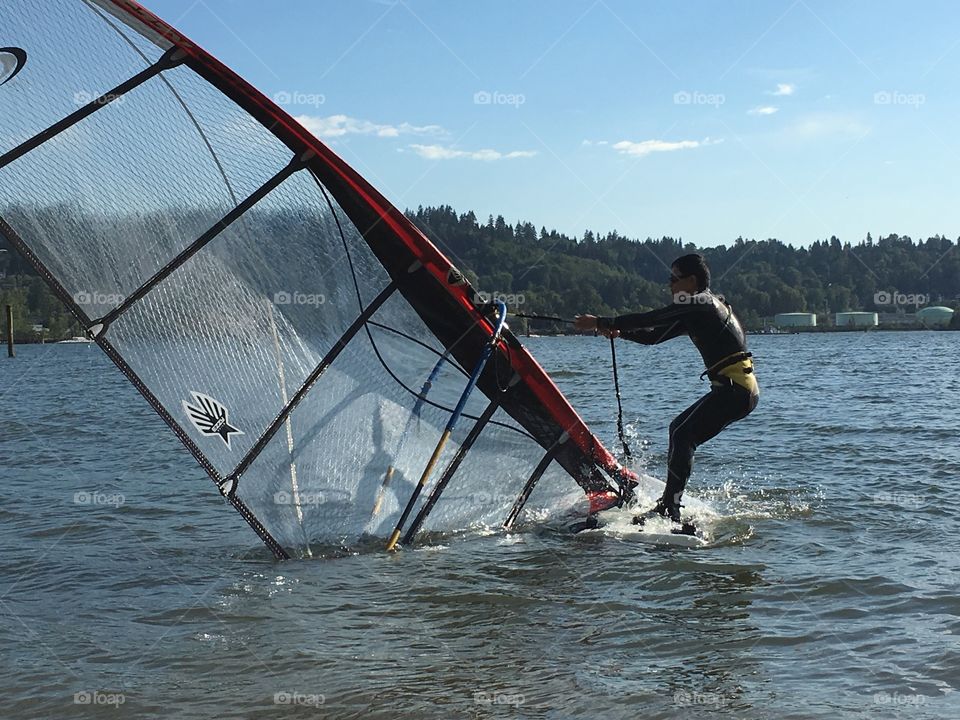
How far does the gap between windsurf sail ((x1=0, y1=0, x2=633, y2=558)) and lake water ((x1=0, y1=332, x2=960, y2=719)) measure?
67 cm

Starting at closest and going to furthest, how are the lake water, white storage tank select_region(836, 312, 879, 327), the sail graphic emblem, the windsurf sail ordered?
the lake water, the windsurf sail, the sail graphic emblem, white storage tank select_region(836, 312, 879, 327)

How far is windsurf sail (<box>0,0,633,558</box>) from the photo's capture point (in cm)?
591

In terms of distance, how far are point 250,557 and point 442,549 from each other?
139 centimetres

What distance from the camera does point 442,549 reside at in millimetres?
7305

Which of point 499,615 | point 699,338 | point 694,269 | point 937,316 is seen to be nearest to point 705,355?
point 699,338

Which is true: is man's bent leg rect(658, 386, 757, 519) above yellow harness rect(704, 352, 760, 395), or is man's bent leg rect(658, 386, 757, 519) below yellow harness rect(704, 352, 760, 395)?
below

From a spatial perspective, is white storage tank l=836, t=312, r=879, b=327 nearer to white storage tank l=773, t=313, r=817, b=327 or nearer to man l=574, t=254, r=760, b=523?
white storage tank l=773, t=313, r=817, b=327

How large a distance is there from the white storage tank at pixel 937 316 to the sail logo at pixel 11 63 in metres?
134

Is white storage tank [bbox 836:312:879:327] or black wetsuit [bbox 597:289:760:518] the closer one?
black wetsuit [bbox 597:289:760:518]

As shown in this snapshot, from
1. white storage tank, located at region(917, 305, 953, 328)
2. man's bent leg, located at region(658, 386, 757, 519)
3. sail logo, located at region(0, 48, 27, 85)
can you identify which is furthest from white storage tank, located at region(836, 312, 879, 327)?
sail logo, located at region(0, 48, 27, 85)

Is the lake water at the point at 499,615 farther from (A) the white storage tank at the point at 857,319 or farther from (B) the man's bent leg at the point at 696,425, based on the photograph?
(A) the white storage tank at the point at 857,319

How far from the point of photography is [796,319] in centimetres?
13862

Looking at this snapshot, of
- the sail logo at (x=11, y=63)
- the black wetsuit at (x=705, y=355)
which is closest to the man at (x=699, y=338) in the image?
the black wetsuit at (x=705, y=355)

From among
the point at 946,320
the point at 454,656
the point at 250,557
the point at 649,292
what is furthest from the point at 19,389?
the point at 946,320
